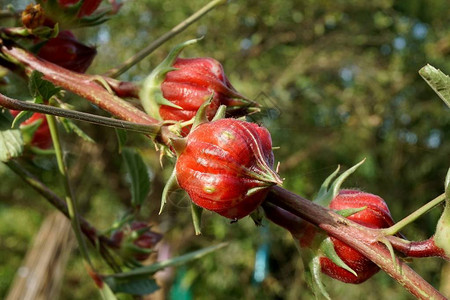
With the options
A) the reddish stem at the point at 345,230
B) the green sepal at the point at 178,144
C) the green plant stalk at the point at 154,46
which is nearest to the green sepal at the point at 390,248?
the reddish stem at the point at 345,230

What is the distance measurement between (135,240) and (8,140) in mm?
189

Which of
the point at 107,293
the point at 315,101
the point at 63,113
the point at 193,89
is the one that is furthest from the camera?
the point at 315,101

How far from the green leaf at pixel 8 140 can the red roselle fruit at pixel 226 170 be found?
0.54ft

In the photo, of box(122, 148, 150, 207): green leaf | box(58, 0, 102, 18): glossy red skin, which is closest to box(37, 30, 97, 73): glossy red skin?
box(58, 0, 102, 18): glossy red skin

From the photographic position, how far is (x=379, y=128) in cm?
321

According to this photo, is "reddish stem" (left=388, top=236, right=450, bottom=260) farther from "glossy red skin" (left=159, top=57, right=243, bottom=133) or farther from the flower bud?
the flower bud

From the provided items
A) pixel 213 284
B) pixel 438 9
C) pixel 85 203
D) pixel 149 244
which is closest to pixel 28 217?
pixel 85 203

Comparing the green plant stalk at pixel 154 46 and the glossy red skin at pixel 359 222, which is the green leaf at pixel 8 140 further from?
the glossy red skin at pixel 359 222

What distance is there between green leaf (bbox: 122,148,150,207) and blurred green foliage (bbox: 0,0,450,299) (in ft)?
7.39

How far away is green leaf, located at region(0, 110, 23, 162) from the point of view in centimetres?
41

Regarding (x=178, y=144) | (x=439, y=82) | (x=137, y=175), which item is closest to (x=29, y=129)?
(x=137, y=175)

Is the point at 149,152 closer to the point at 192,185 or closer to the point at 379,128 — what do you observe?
the point at 379,128

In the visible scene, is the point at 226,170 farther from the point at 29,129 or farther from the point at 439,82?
the point at 29,129

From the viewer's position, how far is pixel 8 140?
0.42 meters
